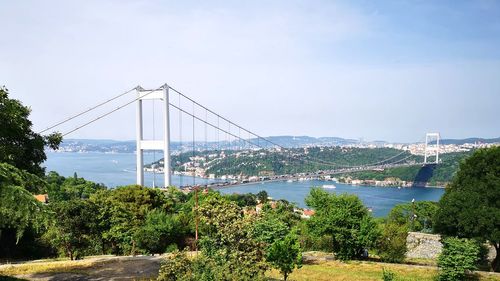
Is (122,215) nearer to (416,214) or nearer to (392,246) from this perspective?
(392,246)

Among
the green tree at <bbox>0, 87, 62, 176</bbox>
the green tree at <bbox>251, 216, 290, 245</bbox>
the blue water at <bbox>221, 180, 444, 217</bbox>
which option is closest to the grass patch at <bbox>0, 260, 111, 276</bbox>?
the green tree at <bbox>0, 87, 62, 176</bbox>

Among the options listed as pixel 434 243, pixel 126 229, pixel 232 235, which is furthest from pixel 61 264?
pixel 434 243

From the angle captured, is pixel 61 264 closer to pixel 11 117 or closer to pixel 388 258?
pixel 11 117

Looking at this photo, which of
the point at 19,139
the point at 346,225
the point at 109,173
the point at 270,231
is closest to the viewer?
the point at 19,139

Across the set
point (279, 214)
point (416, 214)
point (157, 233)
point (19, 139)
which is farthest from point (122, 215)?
point (416, 214)

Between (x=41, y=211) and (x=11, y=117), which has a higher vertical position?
(x=11, y=117)

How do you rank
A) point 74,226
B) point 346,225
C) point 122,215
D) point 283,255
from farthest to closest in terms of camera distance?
point 122,215 → point 74,226 → point 346,225 → point 283,255

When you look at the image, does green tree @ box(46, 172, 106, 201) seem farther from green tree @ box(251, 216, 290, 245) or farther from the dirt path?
green tree @ box(251, 216, 290, 245)

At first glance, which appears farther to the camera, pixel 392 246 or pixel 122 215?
pixel 122 215
